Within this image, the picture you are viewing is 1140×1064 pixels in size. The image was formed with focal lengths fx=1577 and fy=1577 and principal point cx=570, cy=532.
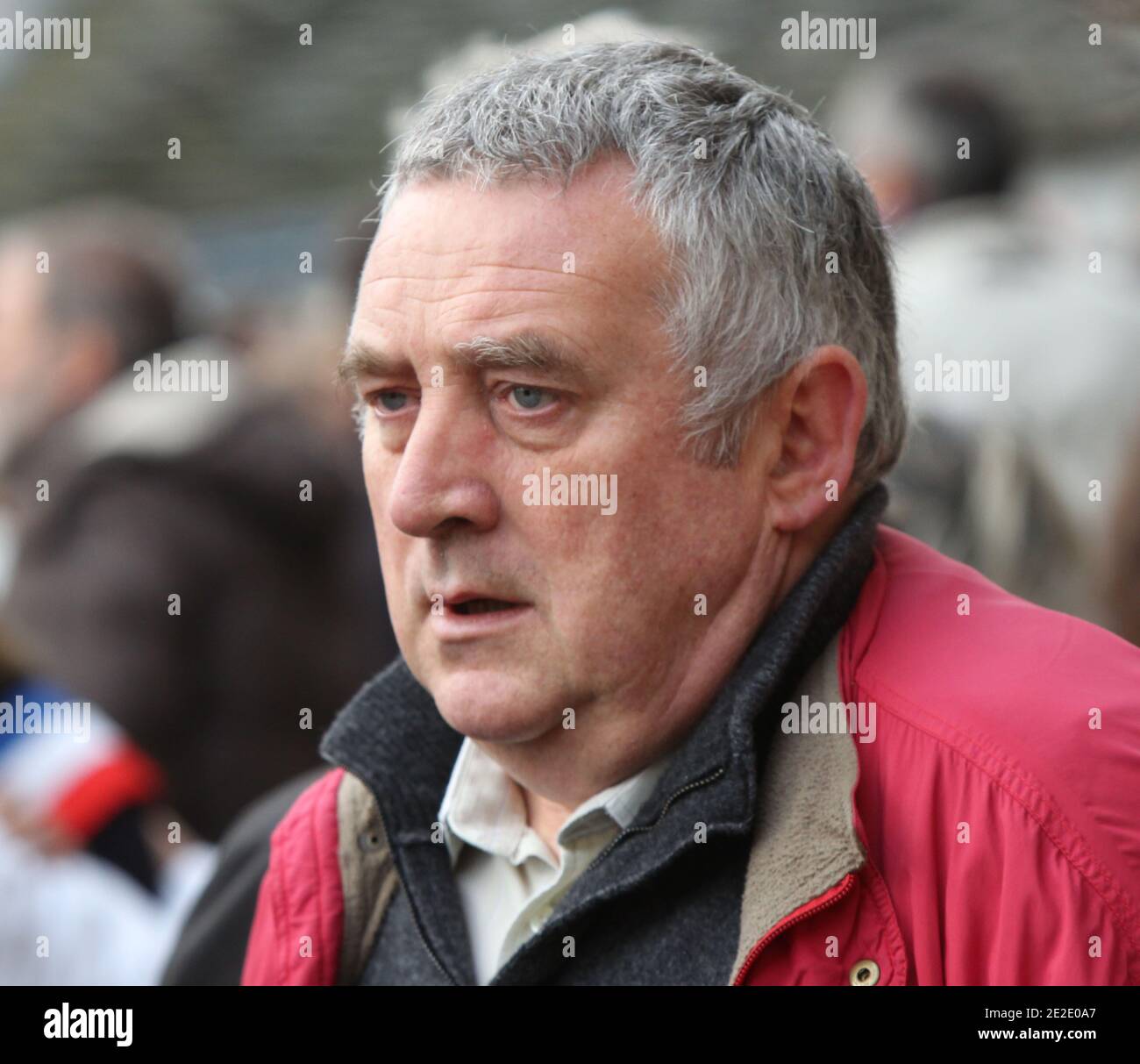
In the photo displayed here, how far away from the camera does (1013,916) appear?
1.72 metres

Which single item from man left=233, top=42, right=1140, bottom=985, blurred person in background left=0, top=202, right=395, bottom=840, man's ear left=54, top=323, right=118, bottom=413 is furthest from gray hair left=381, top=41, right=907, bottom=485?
man's ear left=54, top=323, right=118, bottom=413

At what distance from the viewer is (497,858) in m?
2.30

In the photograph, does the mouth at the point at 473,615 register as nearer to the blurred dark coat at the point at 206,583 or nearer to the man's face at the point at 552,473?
the man's face at the point at 552,473

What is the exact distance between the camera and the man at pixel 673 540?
1.86 m

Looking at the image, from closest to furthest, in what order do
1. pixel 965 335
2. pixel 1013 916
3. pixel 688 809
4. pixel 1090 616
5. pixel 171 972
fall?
pixel 1013 916 < pixel 688 809 < pixel 171 972 < pixel 1090 616 < pixel 965 335

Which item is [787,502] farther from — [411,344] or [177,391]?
[177,391]

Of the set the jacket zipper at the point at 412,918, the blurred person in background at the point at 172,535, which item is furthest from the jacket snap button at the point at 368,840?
the blurred person in background at the point at 172,535

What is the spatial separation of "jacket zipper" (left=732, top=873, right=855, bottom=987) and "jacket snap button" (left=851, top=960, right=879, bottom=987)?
0.07 metres

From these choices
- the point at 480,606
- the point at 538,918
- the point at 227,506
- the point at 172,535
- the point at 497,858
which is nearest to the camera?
the point at 480,606

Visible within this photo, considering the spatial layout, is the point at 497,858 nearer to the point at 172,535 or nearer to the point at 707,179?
the point at 707,179

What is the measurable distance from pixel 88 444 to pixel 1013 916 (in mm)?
3419

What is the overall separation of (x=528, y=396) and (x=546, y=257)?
17cm

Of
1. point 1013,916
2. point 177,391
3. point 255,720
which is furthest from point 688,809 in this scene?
point 177,391

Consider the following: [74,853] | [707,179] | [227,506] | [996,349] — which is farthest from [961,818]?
[227,506]
